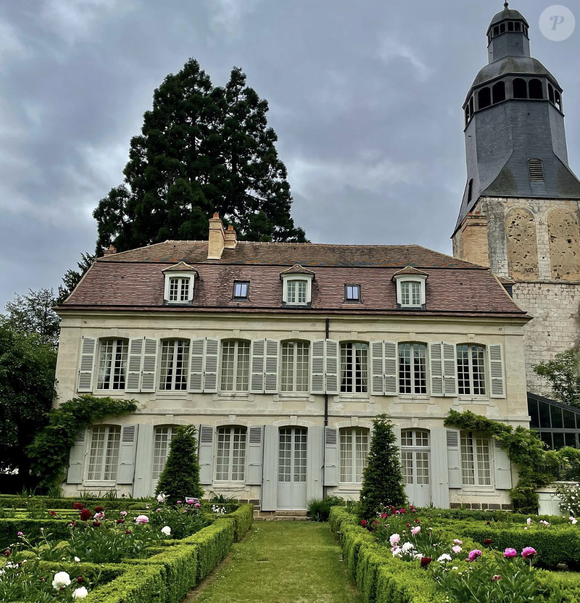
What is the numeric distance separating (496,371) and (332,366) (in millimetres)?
5092

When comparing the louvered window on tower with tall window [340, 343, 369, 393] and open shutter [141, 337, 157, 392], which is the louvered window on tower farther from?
open shutter [141, 337, 157, 392]

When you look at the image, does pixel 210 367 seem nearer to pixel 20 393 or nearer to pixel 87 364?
pixel 87 364

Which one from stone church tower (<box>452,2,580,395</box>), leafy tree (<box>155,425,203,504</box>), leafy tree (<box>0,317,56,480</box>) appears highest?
stone church tower (<box>452,2,580,395</box>)

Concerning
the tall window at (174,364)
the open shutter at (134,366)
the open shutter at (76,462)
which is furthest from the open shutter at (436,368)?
the open shutter at (76,462)

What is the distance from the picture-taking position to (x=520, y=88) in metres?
32.4

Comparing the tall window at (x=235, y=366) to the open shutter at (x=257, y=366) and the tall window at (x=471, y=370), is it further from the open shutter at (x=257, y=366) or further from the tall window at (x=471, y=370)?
the tall window at (x=471, y=370)

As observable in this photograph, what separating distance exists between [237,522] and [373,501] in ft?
9.34

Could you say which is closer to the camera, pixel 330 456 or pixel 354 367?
pixel 330 456

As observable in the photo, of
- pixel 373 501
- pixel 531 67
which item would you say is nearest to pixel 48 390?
pixel 373 501

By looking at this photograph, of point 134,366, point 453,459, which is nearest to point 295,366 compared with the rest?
point 134,366

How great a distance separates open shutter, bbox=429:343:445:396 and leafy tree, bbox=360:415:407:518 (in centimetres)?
551

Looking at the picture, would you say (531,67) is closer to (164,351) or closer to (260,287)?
(260,287)

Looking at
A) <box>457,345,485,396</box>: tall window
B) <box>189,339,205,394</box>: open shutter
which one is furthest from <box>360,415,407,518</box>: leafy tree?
<box>189,339,205,394</box>: open shutter

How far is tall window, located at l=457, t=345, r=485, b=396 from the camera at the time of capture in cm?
1844
